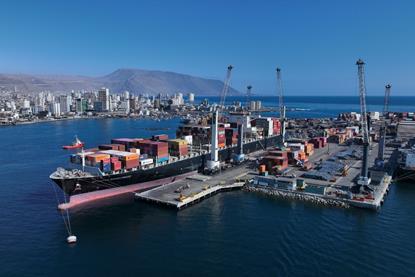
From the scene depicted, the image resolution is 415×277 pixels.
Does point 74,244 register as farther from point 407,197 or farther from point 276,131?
point 276,131

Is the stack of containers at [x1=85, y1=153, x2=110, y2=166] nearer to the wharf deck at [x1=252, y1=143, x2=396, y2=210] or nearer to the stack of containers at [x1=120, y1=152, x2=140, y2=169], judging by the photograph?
the stack of containers at [x1=120, y1=152, x2=140, y2=169]

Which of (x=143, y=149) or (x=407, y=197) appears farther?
(x=143, y=149)

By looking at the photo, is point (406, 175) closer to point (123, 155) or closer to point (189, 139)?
point (189, 139)

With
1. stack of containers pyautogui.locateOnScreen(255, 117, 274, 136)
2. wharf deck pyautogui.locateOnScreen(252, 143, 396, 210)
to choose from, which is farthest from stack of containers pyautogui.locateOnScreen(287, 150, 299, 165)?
stack of containers pyautogui.locateOnScreen(255, 117, 274, 136)

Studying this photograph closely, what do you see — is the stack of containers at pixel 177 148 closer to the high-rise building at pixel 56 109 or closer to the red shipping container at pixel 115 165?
the red shipping container at pixel 115 165

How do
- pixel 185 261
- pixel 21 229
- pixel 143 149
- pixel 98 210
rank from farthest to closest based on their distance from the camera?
pixel 143 149
pixel 98 210
pixel 21 229
pixel 185 261

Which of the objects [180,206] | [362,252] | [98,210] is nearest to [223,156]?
[180,206]
